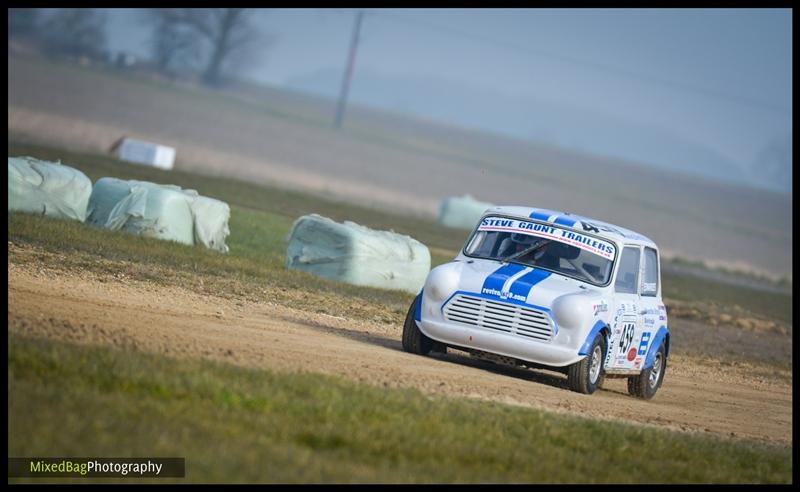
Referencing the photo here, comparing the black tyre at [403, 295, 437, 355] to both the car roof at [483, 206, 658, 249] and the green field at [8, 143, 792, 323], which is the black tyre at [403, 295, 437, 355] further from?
the green field at [8, 143, 792, 323]

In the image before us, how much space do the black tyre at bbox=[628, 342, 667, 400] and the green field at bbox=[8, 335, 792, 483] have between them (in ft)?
9.95

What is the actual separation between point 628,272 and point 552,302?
5.75ft

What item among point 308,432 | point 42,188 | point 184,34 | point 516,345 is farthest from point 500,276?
point 184,34

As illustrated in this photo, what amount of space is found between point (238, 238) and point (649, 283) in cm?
1190

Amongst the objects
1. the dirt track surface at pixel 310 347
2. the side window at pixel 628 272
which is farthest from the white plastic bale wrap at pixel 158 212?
the side window at pixel 628 272

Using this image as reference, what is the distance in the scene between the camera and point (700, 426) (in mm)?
12617

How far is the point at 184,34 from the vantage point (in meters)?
138

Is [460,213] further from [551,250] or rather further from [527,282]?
[527,282]

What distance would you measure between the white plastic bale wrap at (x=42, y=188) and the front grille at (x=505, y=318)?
397 inches

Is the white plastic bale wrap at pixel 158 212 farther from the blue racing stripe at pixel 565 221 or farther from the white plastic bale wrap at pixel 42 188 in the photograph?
the blue racing stripe at pixel 565 221

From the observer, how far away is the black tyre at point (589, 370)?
13039 millimetres

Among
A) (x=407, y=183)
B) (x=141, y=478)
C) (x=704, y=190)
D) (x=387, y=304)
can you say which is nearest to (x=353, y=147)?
(x=407, y=183)

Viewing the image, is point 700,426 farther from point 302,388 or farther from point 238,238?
point 238,238

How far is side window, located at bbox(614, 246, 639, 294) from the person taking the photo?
1415 cm
